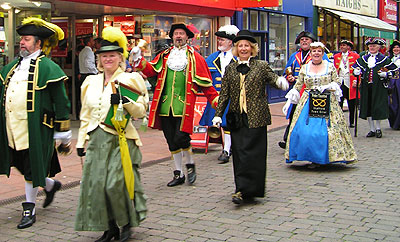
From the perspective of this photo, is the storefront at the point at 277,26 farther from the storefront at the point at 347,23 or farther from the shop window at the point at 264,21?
the storefront at the point at 347,23

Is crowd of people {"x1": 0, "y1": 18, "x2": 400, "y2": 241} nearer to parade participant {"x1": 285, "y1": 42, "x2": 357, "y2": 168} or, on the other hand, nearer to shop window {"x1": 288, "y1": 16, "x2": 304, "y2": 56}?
parade participant {"x1": 285, "y1": 42, "x2": 357, "y2": 168}

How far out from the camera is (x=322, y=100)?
26.7 ft

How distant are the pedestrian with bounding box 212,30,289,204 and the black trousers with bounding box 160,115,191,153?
0.94 metres

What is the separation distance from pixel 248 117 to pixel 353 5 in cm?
1940

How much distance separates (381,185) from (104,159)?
3.87m

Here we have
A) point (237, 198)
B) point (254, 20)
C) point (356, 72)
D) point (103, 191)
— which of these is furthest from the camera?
point (254, 20)

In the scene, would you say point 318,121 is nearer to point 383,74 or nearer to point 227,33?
point 227,33

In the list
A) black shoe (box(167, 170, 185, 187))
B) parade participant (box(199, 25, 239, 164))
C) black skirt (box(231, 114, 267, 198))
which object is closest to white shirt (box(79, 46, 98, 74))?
parade participant (box(199, 25, 239, 164))

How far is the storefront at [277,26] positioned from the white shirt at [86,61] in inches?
206

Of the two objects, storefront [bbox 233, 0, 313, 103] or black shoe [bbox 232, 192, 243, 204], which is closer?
black shoe [bbox 232, 192, 243, 204]

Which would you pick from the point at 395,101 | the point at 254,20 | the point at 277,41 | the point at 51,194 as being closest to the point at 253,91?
the point at 51,194

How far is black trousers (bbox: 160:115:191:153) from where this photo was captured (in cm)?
714

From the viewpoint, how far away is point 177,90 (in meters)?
7.16

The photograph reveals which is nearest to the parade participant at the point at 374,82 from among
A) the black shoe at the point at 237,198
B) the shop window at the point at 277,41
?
the black shoe at the point at 237,198
